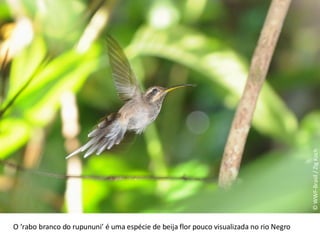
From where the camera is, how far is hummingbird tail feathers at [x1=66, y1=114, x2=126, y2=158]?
431 mm

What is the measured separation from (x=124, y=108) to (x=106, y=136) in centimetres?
4

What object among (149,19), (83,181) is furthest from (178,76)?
(83,181)

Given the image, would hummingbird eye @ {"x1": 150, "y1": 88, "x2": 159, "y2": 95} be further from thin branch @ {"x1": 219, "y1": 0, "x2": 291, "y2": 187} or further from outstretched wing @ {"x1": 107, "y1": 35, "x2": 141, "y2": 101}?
thin branch @ {"x1": 219, "y1": 0, "x2": 291, "y2": 187}

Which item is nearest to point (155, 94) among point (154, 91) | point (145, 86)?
point (154, 91)

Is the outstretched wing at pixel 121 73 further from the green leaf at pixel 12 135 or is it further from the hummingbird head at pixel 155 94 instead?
the green leaf at pixel 12 135

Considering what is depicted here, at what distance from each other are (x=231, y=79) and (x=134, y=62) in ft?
0.40

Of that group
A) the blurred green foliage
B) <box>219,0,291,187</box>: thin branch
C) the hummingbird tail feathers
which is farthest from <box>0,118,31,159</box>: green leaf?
<box>219,0,291,187</box>: thin branch

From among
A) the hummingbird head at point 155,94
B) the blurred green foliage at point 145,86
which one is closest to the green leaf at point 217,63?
the blurred green foliage at point 145,86

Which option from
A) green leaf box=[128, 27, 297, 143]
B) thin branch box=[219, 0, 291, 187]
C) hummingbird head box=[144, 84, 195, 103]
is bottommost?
thin branch box=[219, 0, 291, 187]

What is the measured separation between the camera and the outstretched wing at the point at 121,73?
17.0 inches

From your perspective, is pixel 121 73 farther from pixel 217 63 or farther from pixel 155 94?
pixel 217 63

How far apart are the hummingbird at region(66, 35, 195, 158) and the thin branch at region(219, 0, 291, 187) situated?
0.29 feet

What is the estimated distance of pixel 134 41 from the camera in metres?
0.59

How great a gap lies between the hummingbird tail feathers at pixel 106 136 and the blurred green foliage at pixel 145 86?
0.03m
